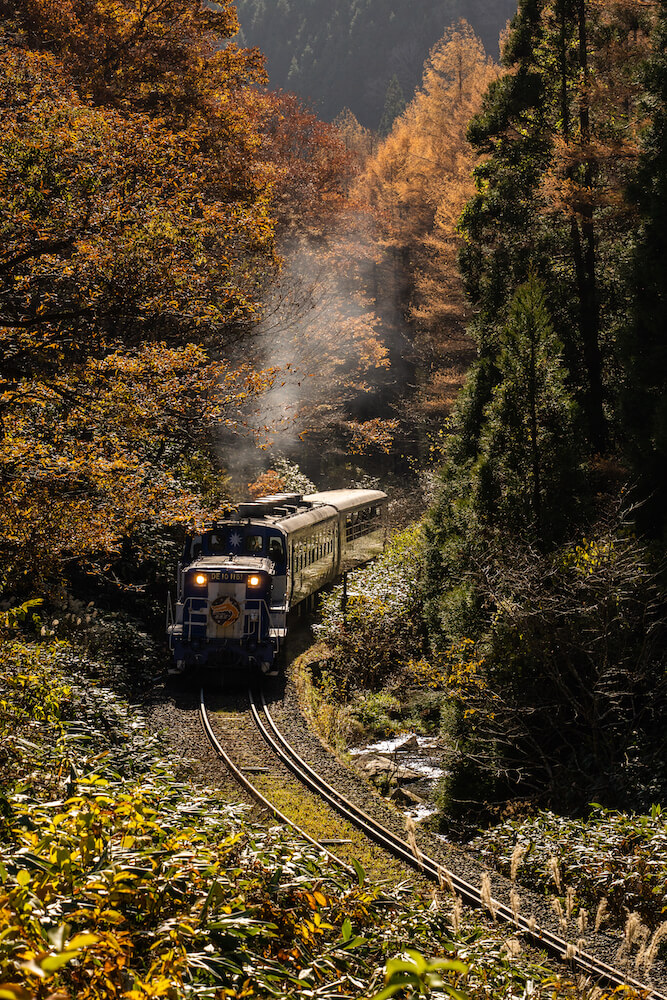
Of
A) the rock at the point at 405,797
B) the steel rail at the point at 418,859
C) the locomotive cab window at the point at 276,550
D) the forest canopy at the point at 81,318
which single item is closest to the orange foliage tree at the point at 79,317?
the forest canopy at the point at 81,318

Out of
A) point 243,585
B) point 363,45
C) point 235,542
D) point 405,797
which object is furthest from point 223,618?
point 363,45

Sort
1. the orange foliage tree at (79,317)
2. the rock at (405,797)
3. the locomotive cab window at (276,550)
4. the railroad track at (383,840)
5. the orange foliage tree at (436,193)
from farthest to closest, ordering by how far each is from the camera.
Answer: the orange foliage tree at (436,193) < the locomotive cab window at (276,550) < the rock at (405,797) < the orange foliage tree at (79,317) < the railroad track at (383,840)

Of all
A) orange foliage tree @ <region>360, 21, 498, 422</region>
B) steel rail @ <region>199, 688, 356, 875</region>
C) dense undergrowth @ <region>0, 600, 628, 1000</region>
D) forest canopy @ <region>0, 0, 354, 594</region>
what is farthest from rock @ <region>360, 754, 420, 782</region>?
orange foliage tree @ <region>360, 21, 498, 422</region>

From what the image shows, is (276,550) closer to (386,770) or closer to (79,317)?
(386,770)

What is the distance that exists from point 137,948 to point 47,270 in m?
9.20

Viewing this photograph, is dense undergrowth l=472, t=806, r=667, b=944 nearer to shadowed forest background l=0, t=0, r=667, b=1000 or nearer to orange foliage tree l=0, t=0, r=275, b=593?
shadowed forest background l=0, t=0, r=667, b=1000

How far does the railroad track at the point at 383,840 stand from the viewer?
22.3 ft

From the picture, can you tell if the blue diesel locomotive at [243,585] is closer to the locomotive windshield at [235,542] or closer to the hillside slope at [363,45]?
the locomotive windshield at [235,542]

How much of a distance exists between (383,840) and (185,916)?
767cm

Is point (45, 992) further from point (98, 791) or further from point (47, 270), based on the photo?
point (47, 270)

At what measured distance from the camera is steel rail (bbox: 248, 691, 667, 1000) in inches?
256

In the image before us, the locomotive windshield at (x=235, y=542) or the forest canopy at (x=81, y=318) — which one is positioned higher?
the forest canopy at (x=81, y=318)

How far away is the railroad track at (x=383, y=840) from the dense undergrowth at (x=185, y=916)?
0.87 m

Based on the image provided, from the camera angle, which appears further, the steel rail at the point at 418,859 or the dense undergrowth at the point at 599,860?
the dense undergrowth at the point at 599,860
